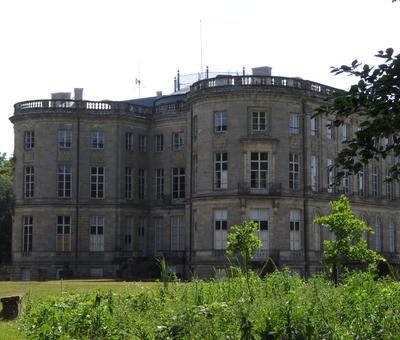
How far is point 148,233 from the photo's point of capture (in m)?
59.4

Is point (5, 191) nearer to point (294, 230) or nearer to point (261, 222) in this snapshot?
point (261, 222)

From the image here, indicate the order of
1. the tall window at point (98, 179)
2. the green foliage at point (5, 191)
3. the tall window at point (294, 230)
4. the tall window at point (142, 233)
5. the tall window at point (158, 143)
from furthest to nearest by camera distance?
the green foliage at point (5, 191)
the tall window at point (158, 143)
the tall window at point (142, 233)
the tall window at point (98, 179)
the tall window at point (294, 230)

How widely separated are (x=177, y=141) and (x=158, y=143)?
1993 millimetres

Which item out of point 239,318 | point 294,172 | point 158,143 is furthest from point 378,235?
point 239,318

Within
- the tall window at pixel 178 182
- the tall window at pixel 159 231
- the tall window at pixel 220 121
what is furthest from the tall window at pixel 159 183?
the tall window at pixel 220 121

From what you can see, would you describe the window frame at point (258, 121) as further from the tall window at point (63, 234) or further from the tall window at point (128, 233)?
the tall window at point (63, 234)

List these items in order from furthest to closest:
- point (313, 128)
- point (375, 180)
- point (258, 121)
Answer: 1. point (375, 180)
2. point (313, 128)
3. point (258, 121)

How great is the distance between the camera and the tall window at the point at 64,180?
56.9 meters

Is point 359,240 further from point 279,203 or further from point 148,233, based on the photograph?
point 148,233

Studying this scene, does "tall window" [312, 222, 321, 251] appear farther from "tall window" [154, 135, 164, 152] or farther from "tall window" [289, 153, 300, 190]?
"tall window" [154, 135, 164, 152]

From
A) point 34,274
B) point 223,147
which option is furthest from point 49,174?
point 223,147

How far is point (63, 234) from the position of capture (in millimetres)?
56281

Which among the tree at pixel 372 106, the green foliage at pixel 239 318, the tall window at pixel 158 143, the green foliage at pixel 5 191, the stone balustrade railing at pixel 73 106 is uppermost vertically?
the stone balustrade railing at pixel 73 106

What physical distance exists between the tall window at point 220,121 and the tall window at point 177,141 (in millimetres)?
7976
